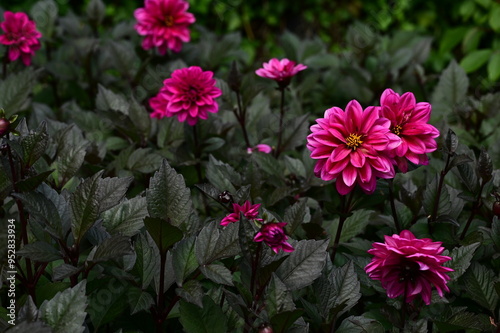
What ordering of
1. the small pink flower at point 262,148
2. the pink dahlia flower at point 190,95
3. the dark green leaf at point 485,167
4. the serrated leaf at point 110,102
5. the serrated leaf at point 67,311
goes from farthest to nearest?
the serrated leaf at point 110,102 → the small pink flower at point 262,148 → the pink dahlia flower at point 190,95 → the dark green leaf at point 485,167 → the serrated leaf at point 67,311

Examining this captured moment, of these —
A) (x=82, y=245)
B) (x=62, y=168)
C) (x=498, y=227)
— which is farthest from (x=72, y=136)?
(x=498, y=227)

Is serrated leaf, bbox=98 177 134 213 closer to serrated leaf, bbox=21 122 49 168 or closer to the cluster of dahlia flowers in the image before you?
serrated leaf, bbox=21 122 49 168

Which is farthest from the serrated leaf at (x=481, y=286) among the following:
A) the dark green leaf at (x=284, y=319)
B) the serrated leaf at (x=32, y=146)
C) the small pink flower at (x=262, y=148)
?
the serrated leaf at (x=32, y=146)

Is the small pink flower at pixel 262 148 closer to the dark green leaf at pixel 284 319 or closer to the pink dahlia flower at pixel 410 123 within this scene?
the pink dahlia flower at pixel 410 123

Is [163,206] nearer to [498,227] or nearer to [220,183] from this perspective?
[220,183]

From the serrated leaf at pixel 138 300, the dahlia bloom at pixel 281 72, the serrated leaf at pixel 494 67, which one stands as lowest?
the serrated leaf at pixel 494 67

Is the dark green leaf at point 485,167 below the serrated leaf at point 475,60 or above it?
above

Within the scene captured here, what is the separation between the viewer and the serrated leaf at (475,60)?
3.06 m

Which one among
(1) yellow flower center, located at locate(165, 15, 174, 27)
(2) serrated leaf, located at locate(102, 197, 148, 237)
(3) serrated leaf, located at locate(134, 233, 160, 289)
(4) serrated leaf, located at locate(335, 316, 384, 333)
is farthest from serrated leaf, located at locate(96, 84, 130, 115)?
(4) serrated leaf, located at locate(335, 316, 384, 333)

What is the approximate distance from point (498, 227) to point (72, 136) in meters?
1.12

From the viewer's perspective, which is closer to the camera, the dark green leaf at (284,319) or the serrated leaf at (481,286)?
the dark green leaf at (284,319)

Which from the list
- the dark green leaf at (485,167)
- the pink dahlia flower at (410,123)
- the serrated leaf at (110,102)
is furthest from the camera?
the serrated leaf at (110,102)

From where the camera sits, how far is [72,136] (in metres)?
1.72

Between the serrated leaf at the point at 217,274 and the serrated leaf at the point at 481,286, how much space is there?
0.53 m
